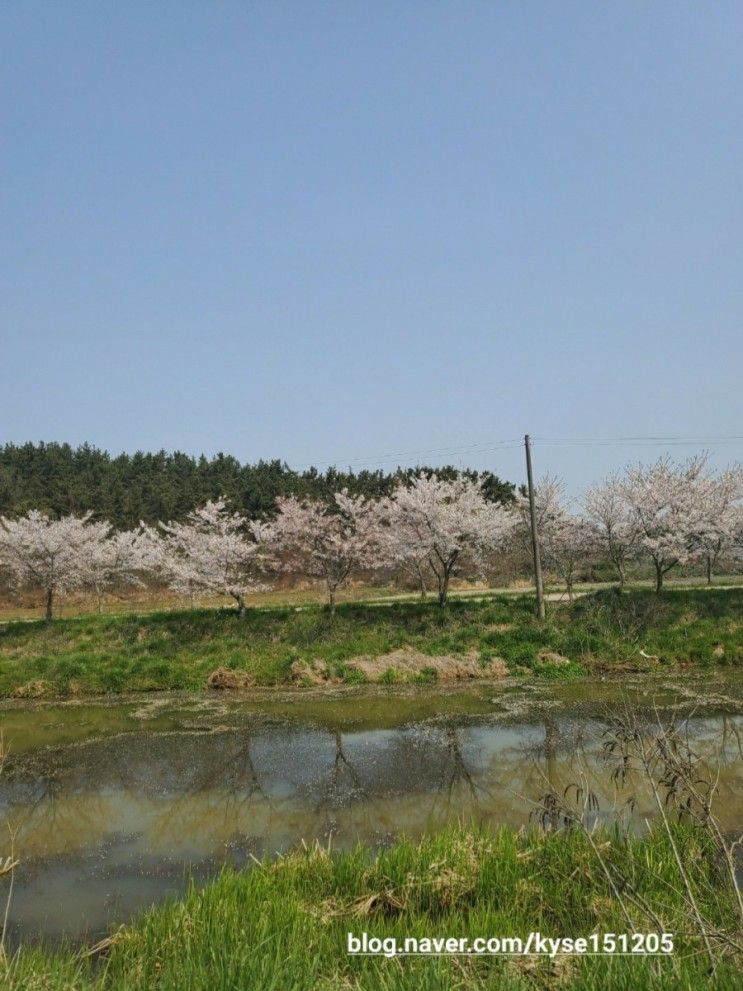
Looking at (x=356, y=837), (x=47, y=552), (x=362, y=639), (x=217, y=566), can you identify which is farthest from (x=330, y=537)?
(x=356, y=837)

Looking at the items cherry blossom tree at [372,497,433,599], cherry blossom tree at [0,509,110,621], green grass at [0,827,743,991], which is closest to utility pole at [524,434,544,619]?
cherry blossom tree at [372,497,433,599]

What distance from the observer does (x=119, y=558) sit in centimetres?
5159

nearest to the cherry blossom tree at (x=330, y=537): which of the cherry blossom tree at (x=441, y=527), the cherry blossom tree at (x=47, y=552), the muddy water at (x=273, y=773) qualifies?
the cherry blossom tree at (x=441, y=527)

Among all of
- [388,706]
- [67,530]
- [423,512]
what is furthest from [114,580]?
[388,706]

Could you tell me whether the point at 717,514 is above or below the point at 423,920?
above

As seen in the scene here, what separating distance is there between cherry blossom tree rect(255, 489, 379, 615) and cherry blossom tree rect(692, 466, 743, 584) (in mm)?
15625

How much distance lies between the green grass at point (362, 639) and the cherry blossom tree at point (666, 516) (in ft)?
7.74

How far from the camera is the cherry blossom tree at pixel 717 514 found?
32722 millimetres

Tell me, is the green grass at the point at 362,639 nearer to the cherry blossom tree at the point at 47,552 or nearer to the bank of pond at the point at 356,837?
the bank of pond at the point at 356,837

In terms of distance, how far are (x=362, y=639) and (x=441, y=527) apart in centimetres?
700

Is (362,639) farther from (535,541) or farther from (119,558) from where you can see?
(119,558)

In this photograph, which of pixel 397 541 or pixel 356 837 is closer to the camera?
pixel 356 837

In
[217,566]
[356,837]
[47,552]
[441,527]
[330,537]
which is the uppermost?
[441,527]

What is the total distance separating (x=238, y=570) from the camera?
3316 centimetres
